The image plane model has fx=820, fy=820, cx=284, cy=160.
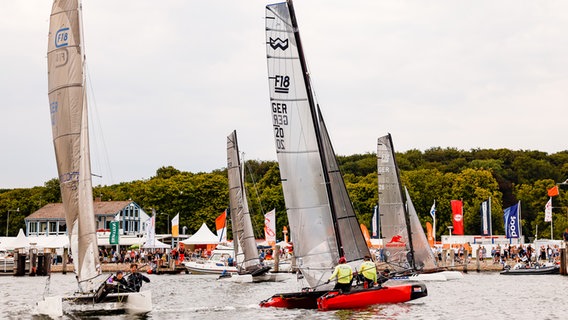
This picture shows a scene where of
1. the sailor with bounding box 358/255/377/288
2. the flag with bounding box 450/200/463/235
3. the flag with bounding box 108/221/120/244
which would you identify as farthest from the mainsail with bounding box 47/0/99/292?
the flag with bounding box 450/200/463/235

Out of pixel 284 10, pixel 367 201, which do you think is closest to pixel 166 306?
pixel 284 10

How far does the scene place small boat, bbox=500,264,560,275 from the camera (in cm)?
5803

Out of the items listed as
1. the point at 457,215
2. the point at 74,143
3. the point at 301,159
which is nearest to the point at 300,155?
the point at 301,159

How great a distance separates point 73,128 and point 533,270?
40441mm

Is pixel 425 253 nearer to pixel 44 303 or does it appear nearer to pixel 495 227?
pixel 44 303

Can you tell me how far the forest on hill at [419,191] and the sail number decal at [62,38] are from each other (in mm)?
68210

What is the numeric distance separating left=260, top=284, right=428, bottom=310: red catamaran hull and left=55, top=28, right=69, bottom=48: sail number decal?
1171 cm

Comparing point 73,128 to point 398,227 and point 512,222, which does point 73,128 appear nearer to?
point 398,227

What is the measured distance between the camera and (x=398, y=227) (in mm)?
47969

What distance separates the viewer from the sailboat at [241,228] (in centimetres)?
5206

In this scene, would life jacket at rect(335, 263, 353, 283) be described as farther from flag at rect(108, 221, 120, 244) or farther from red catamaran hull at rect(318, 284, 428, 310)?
flag at rect(108, 221, 120, 244)

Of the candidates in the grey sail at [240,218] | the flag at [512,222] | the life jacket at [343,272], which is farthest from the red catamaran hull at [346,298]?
the flag at [512,222]

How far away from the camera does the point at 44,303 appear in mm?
27656

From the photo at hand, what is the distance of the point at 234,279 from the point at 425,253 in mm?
12424
